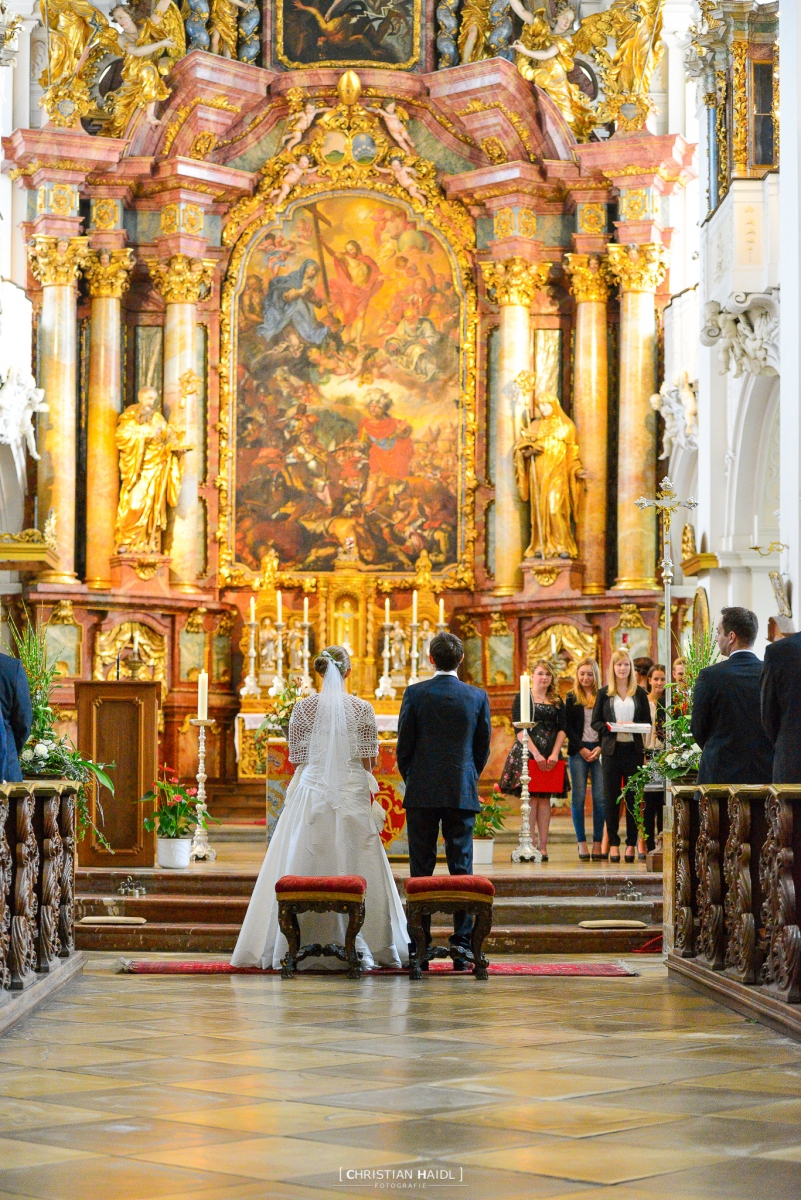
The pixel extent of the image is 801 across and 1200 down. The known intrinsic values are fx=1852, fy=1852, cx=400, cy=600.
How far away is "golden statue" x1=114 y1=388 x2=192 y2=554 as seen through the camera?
1912cm

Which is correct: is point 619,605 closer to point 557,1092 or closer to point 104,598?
point 104,598

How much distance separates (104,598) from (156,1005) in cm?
1144

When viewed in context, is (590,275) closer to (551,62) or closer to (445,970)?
(551,62)

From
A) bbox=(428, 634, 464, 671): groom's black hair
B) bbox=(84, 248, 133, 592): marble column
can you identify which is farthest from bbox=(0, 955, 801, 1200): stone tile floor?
bbox=(84, 248, 133, 592): marble column

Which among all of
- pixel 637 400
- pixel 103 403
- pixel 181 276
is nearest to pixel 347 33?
pixel 181 276

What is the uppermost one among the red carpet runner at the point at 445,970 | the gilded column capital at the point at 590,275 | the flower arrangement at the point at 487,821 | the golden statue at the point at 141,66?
the golden statue at the point at 141,66

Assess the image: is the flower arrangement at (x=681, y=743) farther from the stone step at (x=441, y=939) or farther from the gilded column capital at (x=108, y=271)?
the gilded column capital at (x=108, y=271)

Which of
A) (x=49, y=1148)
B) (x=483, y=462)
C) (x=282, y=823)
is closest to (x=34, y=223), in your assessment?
(x=483, y=462)

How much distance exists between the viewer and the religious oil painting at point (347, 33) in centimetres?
1989

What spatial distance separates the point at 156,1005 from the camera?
25.2 ft

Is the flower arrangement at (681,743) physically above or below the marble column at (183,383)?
below

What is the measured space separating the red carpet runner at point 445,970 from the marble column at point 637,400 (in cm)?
1000

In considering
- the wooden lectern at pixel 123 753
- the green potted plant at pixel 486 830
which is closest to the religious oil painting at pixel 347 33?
the wooden lectern at pixel 123 753

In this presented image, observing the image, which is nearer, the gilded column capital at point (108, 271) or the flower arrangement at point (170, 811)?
the flower arrangement at point (170, 811)
